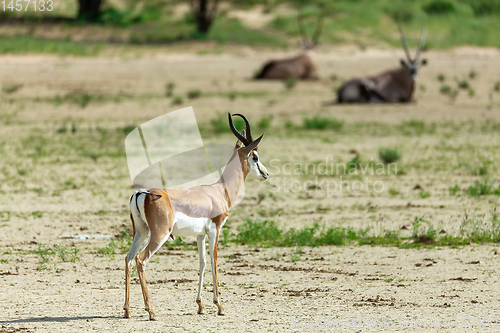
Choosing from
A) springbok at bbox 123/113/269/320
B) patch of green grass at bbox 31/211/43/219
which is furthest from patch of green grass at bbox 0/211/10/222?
springbok at bbox 123/113/269/320

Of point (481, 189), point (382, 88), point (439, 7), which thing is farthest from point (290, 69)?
point (439, 7)

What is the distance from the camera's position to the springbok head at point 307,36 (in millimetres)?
28798

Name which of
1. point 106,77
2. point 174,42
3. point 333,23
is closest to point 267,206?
point 106,77

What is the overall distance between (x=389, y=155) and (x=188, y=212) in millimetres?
7729

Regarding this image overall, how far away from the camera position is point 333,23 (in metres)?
34.2

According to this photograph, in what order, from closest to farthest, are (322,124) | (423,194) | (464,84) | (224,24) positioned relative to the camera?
(423,194) → (322,124) → (464,84) → (224,24)

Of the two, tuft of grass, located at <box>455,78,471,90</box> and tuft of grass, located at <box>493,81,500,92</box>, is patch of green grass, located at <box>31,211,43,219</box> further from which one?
tuft of grass, located at <box>493,81,500,92</box>

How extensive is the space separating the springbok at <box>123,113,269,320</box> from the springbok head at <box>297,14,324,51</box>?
22.5 metres

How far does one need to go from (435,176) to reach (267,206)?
3.07 metres

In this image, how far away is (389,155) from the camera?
43.0 ft

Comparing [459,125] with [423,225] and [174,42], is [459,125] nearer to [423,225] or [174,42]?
[423,225]

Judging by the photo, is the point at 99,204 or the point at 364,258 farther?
the point at 99,204

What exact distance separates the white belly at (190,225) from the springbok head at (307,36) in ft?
75.6

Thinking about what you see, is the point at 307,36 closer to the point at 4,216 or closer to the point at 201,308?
the point at 4,216
